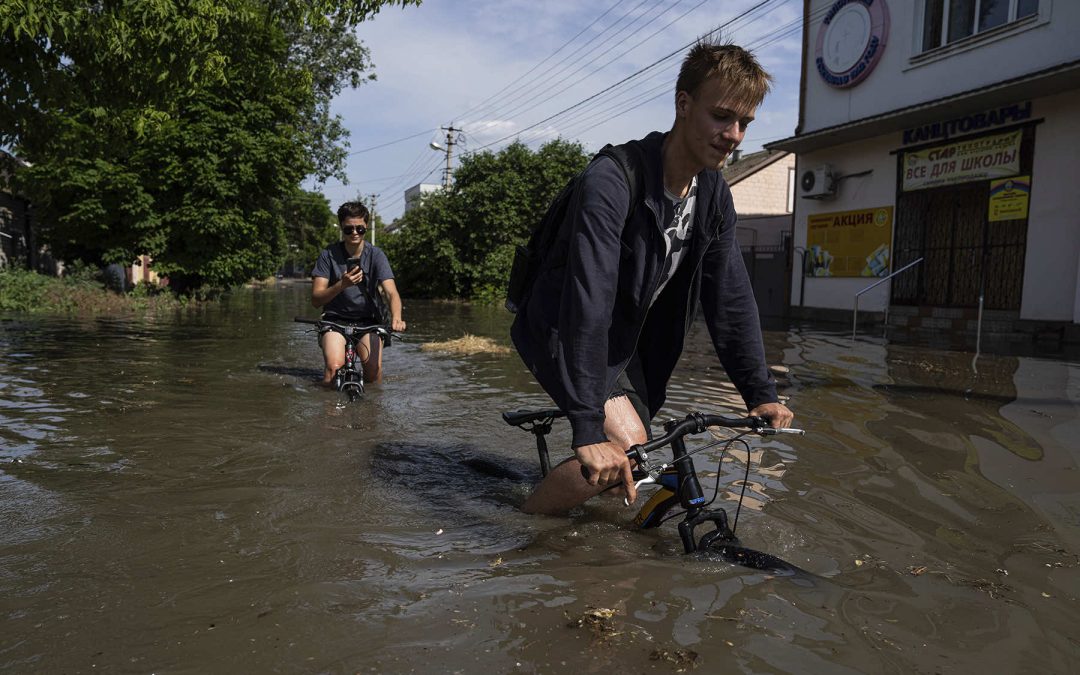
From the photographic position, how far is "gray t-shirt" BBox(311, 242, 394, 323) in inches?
273

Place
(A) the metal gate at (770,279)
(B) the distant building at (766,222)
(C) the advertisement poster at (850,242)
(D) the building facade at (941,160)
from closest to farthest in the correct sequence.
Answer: (D) the building facade at (941,160), (C) the advertisement poster at (850,242), (A) the metal gate at (770,279), (B) the distant building at (766,222)

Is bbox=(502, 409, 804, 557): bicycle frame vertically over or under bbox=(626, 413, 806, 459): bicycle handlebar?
under

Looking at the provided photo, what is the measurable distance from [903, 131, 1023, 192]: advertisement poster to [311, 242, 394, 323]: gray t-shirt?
42.6 feet

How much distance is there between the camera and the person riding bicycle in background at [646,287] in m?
2.54

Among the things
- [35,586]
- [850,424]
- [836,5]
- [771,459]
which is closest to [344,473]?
[35,586]

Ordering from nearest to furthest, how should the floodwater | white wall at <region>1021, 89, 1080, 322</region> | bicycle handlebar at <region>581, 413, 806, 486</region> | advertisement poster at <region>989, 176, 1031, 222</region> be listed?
the floodwater, bicycle handlebar at <region>581, 413, 806, 486</region>, white wall at <region>1021, 89, 1080, 322</region>, advertisement poster at <region>989, 176, 1031, 222</region>

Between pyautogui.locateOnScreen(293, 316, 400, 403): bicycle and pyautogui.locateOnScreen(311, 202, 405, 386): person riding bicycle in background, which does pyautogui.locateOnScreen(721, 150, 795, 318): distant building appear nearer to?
pyautogui.locateOnScreen(311, 202, 405, 386): person riding bicycle in background

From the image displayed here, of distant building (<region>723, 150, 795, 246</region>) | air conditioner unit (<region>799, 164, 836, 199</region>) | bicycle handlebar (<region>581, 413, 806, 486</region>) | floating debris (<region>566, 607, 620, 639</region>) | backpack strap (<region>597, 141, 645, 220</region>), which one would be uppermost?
distant building (<region>723, 150, 795, 246</region>)

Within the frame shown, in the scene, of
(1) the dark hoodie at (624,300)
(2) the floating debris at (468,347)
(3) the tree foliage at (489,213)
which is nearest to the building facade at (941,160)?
(2) the floating debris at (468,347)

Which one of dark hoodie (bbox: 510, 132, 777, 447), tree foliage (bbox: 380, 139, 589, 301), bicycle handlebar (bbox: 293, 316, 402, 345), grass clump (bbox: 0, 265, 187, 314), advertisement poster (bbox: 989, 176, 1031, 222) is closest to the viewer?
dark hoodie (bbox: 510, 132, 777, 447)

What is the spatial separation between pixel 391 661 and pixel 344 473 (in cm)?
233

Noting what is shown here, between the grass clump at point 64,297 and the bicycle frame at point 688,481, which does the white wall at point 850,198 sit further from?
the grass clump at point 64,297

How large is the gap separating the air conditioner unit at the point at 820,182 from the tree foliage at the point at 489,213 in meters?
13.9

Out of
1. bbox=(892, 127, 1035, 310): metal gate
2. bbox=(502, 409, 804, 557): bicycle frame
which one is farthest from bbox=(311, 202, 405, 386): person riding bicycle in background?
bbox=(892, 127, 1035, 310): metal gate
